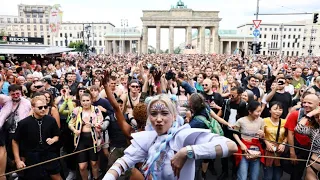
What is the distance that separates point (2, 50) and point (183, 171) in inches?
716

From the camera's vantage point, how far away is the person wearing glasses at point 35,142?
157 inches

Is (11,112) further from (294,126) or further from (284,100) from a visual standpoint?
(284,100)

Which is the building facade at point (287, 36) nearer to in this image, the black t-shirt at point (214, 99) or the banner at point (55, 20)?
the banner at point (55, 20)

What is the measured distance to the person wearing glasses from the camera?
3989 millimetres

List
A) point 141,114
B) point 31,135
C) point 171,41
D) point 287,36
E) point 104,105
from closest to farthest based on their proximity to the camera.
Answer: point 141,114 < point 31,135 < point 104,105 < point 171,41 < point 287,36

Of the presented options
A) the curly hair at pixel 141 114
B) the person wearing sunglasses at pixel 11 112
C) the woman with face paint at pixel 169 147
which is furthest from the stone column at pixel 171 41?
the woman with face paint at pixel 169 147

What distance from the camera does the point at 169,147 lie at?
1889 millimetres

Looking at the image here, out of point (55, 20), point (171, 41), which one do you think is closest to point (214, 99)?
point (55, 20)

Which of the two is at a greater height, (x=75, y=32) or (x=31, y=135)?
(x=75, y=32)

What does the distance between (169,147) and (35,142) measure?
9.48ft

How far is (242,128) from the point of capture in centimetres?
454

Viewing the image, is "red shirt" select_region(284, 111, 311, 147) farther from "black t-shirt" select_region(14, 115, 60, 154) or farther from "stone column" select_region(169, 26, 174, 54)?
"stone column" select_region(169, 26, 174, 54)

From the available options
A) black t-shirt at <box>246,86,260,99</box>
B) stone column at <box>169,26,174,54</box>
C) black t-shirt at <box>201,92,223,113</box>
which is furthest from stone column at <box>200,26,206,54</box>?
black t-shirt at <box>201,92,223,113</box>

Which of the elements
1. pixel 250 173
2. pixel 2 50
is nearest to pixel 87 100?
pixel 250 173
